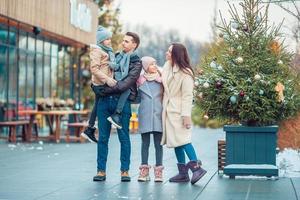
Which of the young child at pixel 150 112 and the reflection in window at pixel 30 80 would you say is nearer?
the young child at pixel 150 112

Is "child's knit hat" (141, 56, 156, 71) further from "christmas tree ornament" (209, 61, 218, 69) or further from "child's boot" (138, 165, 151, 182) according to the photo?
"child's boot" (138, 165, 151, 182)

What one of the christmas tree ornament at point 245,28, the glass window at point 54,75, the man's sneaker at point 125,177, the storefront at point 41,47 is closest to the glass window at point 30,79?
the storefront at point 41,47

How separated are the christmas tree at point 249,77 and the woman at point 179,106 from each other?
2.45 ft

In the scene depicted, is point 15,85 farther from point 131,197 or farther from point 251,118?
point 131,197

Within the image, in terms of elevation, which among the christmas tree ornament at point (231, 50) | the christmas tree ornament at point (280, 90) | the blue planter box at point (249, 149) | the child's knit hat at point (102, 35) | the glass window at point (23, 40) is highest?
the glass window at point (23, 40)

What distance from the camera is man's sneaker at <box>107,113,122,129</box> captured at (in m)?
11.0

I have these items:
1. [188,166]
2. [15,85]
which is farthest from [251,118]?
[15,85]

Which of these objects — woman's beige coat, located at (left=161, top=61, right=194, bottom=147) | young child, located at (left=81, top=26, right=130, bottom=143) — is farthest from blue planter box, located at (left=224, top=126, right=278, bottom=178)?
young child, located at (left=81, top=26, right=130, bottom=143)

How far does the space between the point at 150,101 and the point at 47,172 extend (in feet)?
8.19

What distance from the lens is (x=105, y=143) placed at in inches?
448

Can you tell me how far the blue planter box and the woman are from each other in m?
0.80

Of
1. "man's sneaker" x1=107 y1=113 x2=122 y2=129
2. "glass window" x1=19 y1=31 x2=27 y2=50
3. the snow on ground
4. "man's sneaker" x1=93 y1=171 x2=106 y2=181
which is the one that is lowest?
"man's sneaker" x1=93 y1=171 x2=106 y2=181

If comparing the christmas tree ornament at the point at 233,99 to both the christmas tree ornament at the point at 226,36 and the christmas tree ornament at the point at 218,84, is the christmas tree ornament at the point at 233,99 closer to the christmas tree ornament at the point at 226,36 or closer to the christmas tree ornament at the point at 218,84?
the christmas tree ornament at the point at 218,84

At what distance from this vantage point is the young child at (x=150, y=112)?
11.2 m
